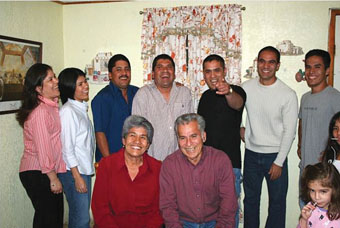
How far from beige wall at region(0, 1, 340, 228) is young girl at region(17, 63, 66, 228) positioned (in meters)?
0.62

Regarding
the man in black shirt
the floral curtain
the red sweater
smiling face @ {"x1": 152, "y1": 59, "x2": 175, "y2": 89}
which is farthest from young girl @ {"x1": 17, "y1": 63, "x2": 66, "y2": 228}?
the floral curtain

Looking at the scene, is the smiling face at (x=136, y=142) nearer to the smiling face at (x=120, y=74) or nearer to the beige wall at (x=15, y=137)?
the smiling face at (x=120, y=74)

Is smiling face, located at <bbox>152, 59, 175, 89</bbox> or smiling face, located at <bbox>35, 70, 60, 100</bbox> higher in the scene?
smiling face, located at <bbox>152, 59, 175, 89</bbox>

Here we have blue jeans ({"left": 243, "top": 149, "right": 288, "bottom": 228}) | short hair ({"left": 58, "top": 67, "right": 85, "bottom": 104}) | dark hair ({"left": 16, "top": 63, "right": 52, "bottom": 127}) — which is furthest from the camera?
blue jeans ({"left": 243, "top": 149, "right": 288, "bottom": 228})

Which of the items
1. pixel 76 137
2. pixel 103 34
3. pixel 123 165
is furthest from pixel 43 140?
pixel 103 34

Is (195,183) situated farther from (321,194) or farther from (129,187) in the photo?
(321,194)

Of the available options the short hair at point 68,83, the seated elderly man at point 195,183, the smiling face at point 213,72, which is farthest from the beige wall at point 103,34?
the seated elderly man at point 195,183

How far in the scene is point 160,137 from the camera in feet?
9.13

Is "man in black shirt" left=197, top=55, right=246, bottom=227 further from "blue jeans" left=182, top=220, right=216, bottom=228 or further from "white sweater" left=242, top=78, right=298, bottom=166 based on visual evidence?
"blue jeans" left=182, top=220, right=216, bottom=228

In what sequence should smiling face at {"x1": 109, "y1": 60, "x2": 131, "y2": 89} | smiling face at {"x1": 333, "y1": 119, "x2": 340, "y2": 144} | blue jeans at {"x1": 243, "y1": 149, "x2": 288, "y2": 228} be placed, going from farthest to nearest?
smiling face at {"x1": 109, "y1": 60, "x2": 131, "y2": 89}
blue jeans at {"x1": 243, "y1": 149, "x2": 288, "y2": 228}
smiling face at {"x1": 333, "y1": 119, "x2": 340, "y2": 144}

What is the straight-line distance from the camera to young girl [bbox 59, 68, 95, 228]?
2537 mm

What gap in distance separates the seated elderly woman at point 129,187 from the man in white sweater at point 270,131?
3.88 ft

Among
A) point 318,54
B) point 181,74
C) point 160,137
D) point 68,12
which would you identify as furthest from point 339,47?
point 68,12

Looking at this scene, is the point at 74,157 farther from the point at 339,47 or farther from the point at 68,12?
the point at 339,47
